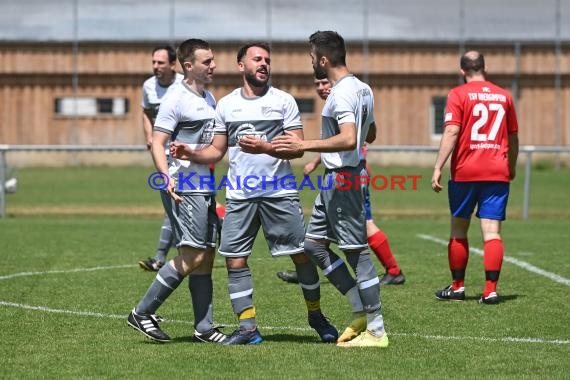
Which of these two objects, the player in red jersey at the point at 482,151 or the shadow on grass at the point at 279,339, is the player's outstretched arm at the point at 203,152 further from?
the player in red jersey at the point at 482,151

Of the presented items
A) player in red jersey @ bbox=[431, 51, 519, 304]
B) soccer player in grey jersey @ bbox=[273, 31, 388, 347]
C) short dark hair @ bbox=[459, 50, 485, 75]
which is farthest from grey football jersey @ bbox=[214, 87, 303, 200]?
short dark hair @ bbox=[459, 50, 485, 75]

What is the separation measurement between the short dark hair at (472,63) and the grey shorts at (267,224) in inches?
110

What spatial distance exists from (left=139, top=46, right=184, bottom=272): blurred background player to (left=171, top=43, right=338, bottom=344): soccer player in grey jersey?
409 cm

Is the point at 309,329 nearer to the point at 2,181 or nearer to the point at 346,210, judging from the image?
the point at 346,210

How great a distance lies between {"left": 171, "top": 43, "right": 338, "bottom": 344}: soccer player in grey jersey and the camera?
24.9 ft

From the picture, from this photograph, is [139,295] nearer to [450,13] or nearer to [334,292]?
[334,292]

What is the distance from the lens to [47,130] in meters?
38.7

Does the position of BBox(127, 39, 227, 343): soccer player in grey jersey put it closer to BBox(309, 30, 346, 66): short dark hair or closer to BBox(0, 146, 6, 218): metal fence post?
BBox(309, 30, 346, 66): short dark hair

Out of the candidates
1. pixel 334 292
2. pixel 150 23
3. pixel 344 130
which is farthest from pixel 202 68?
pixel 150 23

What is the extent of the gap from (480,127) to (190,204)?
3057 mm

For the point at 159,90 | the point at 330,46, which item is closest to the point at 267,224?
the point at 330,46

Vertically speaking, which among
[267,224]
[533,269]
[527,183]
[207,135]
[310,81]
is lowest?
[533,269]

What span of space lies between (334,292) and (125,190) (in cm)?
1570

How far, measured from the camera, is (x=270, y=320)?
8.78m
